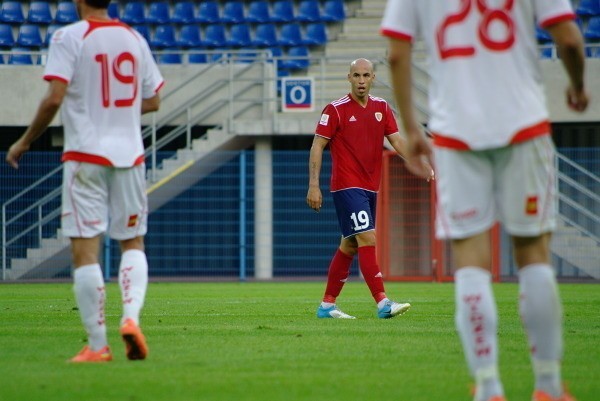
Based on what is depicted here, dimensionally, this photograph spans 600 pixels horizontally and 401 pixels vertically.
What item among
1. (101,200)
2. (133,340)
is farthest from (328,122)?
(133,340)

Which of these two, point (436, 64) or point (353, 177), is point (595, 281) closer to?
point (353, 177)

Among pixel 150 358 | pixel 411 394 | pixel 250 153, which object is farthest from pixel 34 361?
pixel 250 153

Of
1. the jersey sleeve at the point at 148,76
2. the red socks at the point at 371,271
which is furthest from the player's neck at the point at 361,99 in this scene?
the jersey sleeve at the point at 148,76

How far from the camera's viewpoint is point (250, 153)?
2225cm

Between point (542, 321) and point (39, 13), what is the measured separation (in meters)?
21.7

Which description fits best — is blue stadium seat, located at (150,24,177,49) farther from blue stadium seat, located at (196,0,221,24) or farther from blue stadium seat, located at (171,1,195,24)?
blue stadium seat, located at (196,0,221,24)

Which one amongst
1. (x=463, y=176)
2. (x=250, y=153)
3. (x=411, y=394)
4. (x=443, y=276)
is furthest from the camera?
(x=250, y=153)

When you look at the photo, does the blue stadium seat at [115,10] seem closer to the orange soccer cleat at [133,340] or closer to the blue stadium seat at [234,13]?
the blue stadium seat at [234,13]

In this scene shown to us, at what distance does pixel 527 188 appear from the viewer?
15.6 ft

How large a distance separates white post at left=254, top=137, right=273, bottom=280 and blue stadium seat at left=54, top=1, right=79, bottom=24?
569cm

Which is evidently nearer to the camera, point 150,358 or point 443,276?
point 150,358

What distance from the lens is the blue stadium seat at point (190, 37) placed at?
961 inches

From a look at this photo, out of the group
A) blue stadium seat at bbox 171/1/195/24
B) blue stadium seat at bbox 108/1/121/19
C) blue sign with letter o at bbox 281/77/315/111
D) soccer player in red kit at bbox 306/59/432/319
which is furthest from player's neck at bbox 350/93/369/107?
blue stadium seat at bbox 108/1/121/19

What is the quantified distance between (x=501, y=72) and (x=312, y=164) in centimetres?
588
